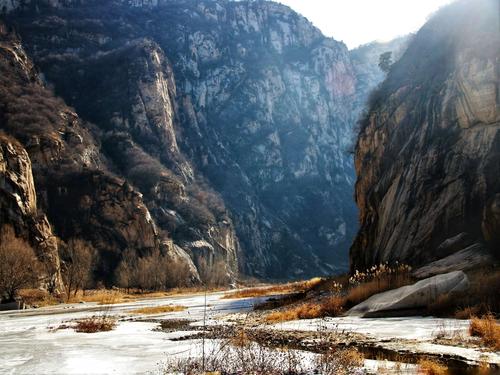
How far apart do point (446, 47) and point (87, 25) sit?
189960mm

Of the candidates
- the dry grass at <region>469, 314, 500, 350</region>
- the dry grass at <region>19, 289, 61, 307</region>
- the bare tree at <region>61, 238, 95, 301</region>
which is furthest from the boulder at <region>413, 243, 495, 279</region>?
the bare tree at <region>61, 238, 95, 301</region>

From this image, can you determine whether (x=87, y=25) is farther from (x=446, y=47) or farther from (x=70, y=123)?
(x=446, y=47)

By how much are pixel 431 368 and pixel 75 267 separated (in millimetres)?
67876

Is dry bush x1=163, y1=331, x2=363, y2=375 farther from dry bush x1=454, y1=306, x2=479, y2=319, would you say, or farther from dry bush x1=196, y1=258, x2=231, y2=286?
dry bush x1=196, y1=258, x2=231, y2=286

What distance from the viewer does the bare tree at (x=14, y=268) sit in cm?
5056

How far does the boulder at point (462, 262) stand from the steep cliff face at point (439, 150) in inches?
26.4

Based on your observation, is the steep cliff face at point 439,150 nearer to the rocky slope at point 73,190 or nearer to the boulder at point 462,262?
the boulder at point 462,262

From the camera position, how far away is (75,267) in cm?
6888

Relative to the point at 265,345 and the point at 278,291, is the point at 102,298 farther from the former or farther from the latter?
the point at 265,345

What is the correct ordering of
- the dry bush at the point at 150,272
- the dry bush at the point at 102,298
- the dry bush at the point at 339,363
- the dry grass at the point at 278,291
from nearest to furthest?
the dry bush at the point at 339,363 → the dry grass at the point at 278,291 → the dry bush at the point at 102,298 → the dry bush at the point at 150,272

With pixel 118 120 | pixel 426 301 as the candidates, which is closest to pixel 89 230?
pixel 118 120

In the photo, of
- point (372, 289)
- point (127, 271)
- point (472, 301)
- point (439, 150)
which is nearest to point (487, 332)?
→ point (472, 301)

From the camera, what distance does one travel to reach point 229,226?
160250mm

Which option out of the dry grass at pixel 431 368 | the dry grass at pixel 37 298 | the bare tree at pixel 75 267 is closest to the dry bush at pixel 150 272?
the bare tree at pixel 75 267
